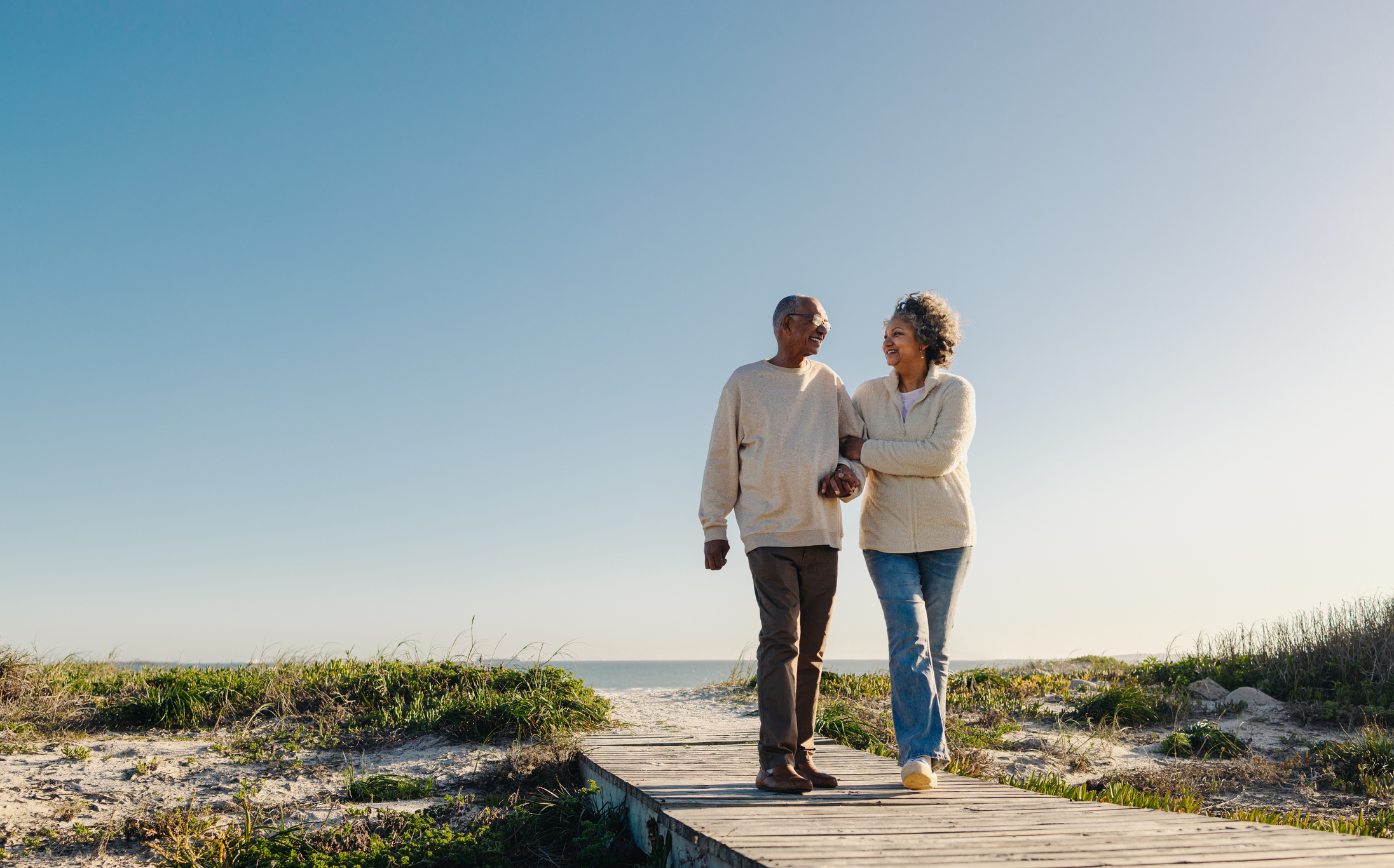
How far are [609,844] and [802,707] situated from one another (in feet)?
3.81

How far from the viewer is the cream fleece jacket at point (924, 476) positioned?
163 inches

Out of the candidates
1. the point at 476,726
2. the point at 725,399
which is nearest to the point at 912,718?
the point at 725,399

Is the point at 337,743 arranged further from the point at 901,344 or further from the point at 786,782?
the point at 901,344

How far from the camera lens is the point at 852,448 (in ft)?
14.4

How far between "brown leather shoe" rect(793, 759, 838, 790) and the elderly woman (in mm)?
333

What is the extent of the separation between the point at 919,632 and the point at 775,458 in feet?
3.47

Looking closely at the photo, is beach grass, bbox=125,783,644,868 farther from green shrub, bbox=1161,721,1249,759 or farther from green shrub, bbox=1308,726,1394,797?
green shrub, bbox=1161,721,1249,759

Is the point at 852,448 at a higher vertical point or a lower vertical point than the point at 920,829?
higher

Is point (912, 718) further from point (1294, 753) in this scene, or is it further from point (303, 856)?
point (1294, 753)

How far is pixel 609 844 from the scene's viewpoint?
4203 mm

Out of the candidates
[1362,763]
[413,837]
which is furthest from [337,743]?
[1362,763]

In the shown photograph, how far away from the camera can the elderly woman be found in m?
3.96

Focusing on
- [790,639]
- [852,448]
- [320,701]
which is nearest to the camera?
[790,639]

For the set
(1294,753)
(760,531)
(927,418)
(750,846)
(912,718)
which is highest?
(927,418)
